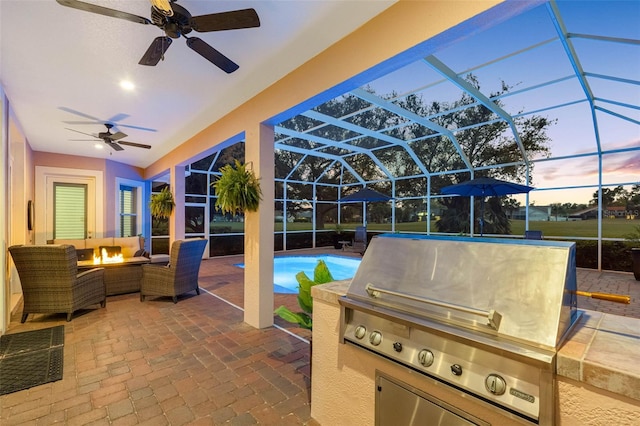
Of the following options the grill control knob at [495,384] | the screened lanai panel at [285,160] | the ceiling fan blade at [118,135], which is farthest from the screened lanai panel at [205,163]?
the grill control knob at [495,384]

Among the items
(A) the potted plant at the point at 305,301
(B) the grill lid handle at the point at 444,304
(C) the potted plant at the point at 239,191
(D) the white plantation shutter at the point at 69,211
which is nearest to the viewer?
(B) the grill lid handle at the point at 444,304

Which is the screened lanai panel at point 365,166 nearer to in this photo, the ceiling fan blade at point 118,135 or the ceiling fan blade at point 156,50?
the ceiling fan blade at point 118,135

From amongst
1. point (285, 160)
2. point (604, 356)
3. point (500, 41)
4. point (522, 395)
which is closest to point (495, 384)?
point (522, 395)

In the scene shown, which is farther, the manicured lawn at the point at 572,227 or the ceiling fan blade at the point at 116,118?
the manicured lawn at the point at 572,227

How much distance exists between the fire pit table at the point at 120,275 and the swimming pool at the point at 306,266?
9.27ft

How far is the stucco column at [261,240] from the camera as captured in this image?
373 centimetres

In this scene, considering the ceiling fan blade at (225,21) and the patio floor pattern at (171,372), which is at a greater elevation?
the ceiling fan blade at (225,21)

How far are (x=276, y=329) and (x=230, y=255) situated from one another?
24.1 feet

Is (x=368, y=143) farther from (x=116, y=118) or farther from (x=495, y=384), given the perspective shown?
(x=495, y=384)

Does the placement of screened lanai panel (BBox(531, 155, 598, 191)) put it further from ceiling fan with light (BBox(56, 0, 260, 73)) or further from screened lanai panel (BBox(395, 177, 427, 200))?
ceiling fan with light (BBox(56, 0, 260, 73))

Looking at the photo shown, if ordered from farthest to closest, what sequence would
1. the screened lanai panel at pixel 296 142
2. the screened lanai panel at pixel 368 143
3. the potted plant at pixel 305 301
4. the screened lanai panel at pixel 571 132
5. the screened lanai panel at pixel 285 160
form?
1. the screened lanai panel at pixel 285 160
2. the screened lanai panel at pixel 368 143
3. the screened lanai panel at pixel 296 142
4. the screened lanai panel at pixel 571 132
5. the potted plant at pixel 305 301

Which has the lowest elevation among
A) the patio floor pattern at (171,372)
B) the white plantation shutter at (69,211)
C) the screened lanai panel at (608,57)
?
the patio floor pattern at (171,372)

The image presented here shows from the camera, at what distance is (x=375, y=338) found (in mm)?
1456

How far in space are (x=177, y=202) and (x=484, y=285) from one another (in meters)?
6.80
